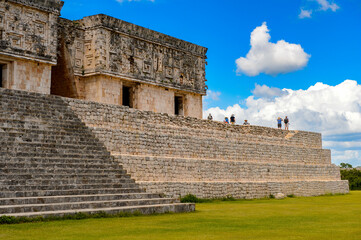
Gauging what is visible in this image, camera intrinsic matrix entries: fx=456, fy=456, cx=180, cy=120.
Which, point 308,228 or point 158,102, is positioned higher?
point 158,102

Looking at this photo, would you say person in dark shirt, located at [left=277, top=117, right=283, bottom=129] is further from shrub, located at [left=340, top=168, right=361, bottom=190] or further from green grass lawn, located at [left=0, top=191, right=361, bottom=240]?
green grass lawn, located at [left=0, top=191, right=361, bottom=240]

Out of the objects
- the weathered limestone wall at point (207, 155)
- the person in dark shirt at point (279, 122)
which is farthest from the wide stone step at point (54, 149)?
the person in dark shirt at point (279, 122)

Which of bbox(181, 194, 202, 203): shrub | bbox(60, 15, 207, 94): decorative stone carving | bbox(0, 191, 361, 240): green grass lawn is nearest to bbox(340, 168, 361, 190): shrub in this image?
bbox(60, 15, 207, 94): decorative stone carving

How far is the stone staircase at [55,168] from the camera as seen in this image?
942 cm

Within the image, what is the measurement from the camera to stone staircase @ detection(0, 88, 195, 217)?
371 inches

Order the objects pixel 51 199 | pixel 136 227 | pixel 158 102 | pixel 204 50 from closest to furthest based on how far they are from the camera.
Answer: pixel 136 227 < pixel 51 199 < pixel 158 102 < pixel 204 50

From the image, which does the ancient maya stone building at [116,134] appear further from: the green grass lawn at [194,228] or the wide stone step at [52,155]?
the green grass lawn at [194,228]

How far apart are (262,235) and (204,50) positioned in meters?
19.2

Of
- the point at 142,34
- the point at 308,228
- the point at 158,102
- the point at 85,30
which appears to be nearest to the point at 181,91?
the point at 158,102

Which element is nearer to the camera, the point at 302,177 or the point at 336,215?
the point at 336,215

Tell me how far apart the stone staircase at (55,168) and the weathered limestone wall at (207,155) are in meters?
1.06

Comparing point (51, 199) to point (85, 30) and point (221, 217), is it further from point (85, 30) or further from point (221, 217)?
point (85, 30)

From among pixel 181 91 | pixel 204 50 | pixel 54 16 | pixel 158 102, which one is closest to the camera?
pixel 54 16

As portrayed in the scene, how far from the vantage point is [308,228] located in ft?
27.3
